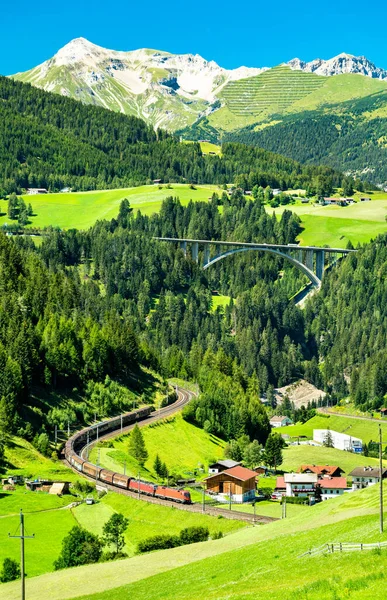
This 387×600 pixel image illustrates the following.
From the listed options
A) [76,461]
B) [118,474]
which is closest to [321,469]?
[76,461]

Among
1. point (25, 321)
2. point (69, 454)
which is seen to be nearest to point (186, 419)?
point (25, 321)

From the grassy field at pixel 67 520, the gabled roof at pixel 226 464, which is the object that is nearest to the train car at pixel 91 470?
the grassy field at pixel 67 520

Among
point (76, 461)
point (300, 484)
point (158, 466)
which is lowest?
point (300, 484)

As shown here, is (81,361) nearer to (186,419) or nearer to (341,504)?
(186,419)

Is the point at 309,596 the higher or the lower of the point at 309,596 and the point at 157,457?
the higher

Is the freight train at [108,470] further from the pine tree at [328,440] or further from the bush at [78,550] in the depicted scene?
the pine tree at [328,440]

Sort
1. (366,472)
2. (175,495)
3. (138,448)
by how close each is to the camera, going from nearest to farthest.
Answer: (175,495) → (138,448) → (366,472)

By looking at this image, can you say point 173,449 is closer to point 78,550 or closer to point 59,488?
point 59,488

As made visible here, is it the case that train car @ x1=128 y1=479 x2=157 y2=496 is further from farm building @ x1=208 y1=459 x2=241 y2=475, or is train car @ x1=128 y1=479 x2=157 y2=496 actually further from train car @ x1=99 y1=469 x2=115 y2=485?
farm building @ x1=208 y1=459 x2=241 y2=475
